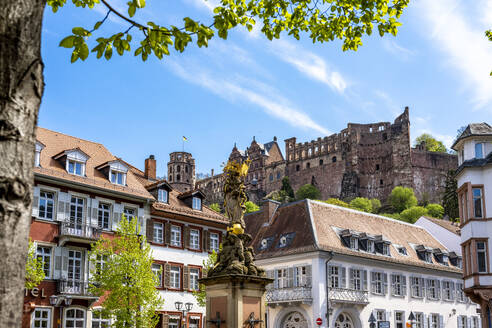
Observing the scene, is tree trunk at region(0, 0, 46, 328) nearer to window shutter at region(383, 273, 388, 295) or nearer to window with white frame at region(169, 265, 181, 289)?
window with white frame at region(169, 265, 181, 289)

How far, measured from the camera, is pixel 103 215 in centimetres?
3434

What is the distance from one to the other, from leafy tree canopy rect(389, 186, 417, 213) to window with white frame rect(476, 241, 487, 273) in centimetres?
7837

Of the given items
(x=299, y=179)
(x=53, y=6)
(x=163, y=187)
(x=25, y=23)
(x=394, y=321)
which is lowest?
(x=394, y=321)

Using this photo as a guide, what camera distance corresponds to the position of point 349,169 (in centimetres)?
11912

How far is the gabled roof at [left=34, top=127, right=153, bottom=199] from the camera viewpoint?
32.7m

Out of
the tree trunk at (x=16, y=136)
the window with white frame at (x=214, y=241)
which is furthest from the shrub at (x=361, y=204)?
the tree trunk at (x=16, y=136)

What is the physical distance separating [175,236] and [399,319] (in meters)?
17.7

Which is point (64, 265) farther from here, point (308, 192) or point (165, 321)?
point (308, 192)

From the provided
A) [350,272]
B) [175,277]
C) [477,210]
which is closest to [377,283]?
[350,272]

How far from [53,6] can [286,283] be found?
3429cm

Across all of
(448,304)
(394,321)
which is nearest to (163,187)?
(394,321)

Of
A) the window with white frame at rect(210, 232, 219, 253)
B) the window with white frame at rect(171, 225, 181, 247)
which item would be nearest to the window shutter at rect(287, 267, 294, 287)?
the window with white frame at rect(210, 232, 219, 253)

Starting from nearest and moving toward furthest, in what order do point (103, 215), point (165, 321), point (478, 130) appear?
point (478, 130) < point (103, 215) < point (165, 321)

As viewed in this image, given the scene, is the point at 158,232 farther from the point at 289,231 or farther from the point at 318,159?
the point at 318,159
